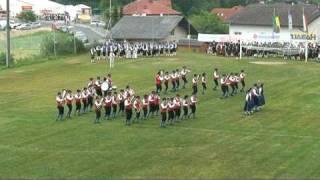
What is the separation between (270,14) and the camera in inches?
Answer: 3142

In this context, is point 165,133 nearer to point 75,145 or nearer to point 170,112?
point 170,112

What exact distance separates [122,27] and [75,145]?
5027 cm

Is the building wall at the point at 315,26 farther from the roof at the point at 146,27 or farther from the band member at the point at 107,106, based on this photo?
the band member at the point at 107,106

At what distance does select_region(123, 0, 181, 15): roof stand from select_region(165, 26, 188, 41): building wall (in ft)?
97.0

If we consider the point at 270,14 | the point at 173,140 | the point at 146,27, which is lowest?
the point at 173,140

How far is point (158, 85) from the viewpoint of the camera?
41156mm

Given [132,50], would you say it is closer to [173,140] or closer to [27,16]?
[173,140]

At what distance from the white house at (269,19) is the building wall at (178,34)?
5997 millimetres

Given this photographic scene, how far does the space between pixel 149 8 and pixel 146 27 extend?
129ft

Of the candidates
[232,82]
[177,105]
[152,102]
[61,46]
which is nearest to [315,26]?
[61,46]

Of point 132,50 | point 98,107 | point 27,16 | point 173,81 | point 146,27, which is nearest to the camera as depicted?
point 98,107

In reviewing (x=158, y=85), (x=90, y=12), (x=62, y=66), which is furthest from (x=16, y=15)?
(x=158, y=85)

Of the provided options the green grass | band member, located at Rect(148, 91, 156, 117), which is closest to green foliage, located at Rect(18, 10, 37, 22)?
the green grass

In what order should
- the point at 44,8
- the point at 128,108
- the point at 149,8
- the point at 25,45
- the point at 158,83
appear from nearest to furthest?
the point at 128,108
the point at 158,83
the point at 25,45
the point at 149,8
the point at 44,8
